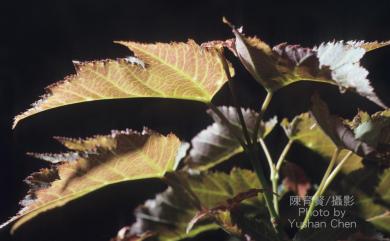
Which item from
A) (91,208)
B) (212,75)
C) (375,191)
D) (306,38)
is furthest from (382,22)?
(91,208)

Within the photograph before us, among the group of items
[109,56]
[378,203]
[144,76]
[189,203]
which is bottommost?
[378,203]

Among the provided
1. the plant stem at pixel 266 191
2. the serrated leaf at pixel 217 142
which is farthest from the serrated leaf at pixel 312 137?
the plant stem at pixel 266 191

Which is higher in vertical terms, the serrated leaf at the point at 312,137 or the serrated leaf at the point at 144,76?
the serrated leaf at the point at 144,76

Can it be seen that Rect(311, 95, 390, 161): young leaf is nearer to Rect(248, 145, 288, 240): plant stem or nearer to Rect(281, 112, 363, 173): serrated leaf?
Rect(248, 145, 288, 240): plant stem

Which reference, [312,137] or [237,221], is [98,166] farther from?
[312,137]

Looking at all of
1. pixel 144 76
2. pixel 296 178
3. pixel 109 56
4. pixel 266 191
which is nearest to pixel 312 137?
pixel 296 178

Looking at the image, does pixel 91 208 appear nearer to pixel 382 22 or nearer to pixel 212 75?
pixel 212 75

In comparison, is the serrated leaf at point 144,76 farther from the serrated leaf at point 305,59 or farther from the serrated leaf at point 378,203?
the serrated leaf at point 378,203
